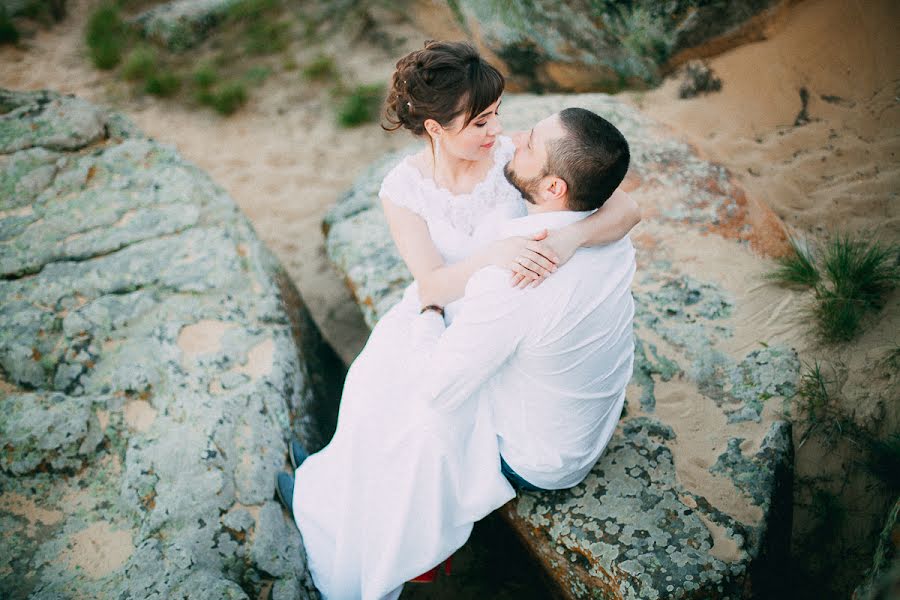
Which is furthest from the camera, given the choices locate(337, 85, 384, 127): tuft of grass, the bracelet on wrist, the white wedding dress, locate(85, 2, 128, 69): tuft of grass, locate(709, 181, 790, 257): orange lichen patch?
locate(85, 2, 128, 69): tuft of grass

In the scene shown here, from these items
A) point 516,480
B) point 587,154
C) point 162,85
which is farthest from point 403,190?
point 162,85

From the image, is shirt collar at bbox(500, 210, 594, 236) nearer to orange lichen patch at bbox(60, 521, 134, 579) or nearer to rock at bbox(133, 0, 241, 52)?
orange lichen patch at bbox(60, 521, 134, 579)

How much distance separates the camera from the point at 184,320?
296 cm

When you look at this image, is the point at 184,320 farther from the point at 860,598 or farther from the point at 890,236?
the point at 890,236

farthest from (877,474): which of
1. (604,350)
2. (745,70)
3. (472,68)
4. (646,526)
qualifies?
(745,70)

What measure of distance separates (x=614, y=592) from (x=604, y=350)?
900mm

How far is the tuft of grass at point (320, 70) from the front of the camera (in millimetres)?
6118

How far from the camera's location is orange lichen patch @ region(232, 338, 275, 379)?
9.35 ft

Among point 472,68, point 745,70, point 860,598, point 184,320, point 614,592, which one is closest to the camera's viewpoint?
point 860,598

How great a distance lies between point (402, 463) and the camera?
209 cm

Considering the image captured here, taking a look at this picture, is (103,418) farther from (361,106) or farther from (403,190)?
(361,106)

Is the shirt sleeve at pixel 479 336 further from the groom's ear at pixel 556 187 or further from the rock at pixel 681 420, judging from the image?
the rock at pixel 681 420

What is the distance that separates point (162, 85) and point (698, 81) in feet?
17.0

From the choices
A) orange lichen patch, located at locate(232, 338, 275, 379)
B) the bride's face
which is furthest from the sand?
orange lichen patch, located at locate(232, 338, 275, 379)
